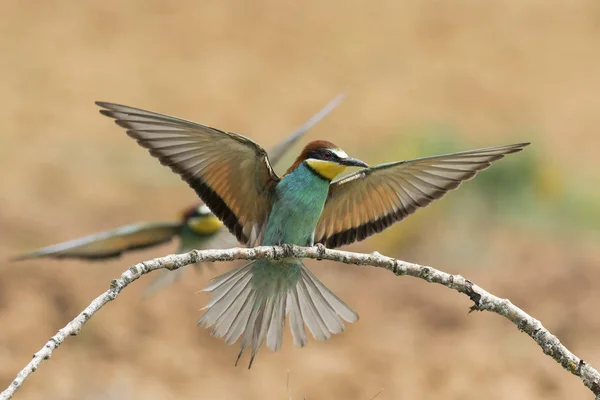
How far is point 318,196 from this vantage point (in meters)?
2.09

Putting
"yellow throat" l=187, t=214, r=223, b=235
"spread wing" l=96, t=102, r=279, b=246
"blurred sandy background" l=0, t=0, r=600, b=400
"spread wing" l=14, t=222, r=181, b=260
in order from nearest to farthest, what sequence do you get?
"spread wing" l=96, t=102, r=279, b=246 < "spread wing" l=14, t=222, r=181, b=260 < "yellow throat" l=187, t=214, r=223, b=235 < "blurred sandy background" l=0, t=0, r=600, b=400

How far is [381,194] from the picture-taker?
7.04ft

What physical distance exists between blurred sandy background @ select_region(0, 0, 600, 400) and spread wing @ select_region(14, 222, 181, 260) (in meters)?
0.54

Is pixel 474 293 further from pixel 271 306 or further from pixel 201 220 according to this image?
pixel 201 220

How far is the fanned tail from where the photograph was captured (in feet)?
6.86

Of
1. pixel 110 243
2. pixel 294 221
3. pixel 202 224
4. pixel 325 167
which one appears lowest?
pixel 110 243

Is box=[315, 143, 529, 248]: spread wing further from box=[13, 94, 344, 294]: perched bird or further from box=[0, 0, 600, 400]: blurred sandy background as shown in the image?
box=[0, 0, 600, 400]: blurred sandy background

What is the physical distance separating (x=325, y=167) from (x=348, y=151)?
11.4 ft

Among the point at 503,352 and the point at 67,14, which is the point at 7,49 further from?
the point at 503,352

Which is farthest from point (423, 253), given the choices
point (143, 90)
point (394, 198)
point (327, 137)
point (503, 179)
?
point (143, 90)

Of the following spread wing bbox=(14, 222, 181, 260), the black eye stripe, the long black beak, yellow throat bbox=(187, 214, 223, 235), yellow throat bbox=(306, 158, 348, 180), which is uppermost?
the long black beak

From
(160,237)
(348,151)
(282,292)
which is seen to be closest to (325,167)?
(282,292)

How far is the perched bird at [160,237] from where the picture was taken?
3023mm

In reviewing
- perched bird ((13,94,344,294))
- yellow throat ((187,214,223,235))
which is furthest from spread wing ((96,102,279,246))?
yellow throat ((187,214,223,235))
